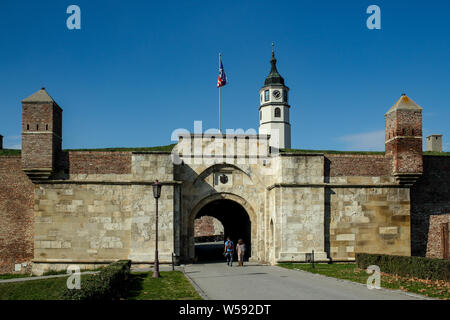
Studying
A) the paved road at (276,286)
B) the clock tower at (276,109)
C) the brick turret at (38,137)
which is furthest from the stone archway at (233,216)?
the clock tower at (276,109)

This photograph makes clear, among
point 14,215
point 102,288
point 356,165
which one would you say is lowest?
point 102,288

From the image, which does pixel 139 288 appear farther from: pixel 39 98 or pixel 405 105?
pixel 405 105

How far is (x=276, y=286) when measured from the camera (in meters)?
15.1

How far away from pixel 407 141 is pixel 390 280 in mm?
9560

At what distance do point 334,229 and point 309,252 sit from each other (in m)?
1.79

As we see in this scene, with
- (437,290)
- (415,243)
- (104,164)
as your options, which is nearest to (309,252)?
(415,243)

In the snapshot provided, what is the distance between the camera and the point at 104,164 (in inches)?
896

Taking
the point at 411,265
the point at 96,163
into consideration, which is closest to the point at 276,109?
the point at 96,163

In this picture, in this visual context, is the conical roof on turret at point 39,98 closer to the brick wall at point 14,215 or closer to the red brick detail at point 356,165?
the brick wall at point 14,215

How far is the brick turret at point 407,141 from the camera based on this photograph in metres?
23.5

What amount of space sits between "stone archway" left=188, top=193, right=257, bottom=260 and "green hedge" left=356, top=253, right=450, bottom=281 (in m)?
6.38

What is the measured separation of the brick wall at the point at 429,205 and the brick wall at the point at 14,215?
65.0 ft

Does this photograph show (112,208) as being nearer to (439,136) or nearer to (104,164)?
(104,164)

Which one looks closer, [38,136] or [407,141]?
[38,136]
